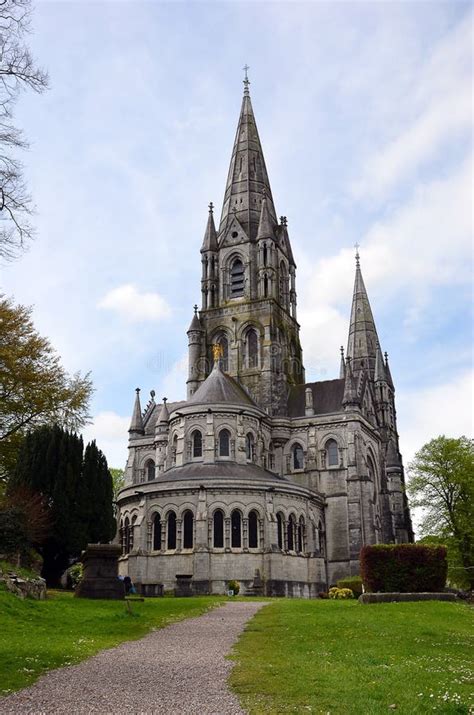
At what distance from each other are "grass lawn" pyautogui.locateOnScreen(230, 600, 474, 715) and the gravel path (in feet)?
1.49

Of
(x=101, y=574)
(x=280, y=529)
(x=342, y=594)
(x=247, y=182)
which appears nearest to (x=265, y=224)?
(x=247, y=182)

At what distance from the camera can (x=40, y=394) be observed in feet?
128

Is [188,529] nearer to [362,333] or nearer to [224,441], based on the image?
[224,441]

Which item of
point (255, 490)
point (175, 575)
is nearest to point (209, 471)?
point (255, 490)

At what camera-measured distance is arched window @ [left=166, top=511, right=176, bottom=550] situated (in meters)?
42.6

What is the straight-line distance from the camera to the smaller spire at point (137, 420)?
61.1m

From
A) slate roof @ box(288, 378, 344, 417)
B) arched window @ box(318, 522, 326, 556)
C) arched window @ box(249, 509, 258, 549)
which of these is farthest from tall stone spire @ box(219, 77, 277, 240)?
arched window @ box(249, 509, 258, 549)

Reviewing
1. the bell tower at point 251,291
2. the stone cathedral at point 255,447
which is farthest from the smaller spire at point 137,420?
the bell tower at point 251,291

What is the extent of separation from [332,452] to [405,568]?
29675 millimetres

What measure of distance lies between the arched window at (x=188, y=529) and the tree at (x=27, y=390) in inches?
331

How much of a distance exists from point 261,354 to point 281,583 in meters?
21.9

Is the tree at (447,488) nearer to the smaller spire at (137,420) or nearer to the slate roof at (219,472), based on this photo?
the slate roof at (219,472)

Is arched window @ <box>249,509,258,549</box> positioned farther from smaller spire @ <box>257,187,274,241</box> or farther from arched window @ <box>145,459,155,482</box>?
smaller spire @ <box>257,187,274,241</box>

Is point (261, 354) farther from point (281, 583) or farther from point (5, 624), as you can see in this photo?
point (5, 624)
